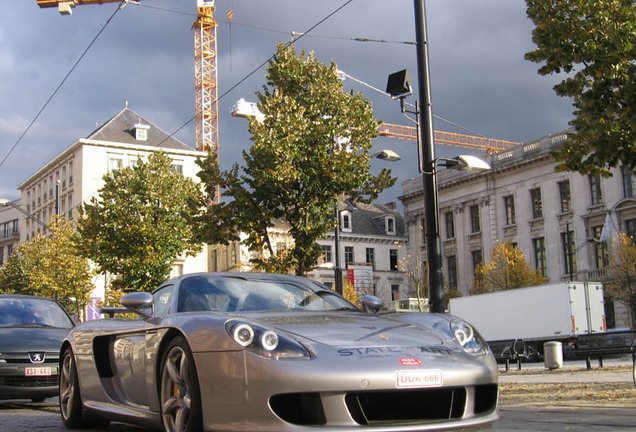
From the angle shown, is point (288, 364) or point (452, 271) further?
point (452, 271)

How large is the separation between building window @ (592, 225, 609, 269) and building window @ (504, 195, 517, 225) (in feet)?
24.9

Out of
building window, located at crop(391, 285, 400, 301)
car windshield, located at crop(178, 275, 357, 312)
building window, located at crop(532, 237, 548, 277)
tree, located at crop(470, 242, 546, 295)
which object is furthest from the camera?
building window, located at crop(391, 285, 400, 301)

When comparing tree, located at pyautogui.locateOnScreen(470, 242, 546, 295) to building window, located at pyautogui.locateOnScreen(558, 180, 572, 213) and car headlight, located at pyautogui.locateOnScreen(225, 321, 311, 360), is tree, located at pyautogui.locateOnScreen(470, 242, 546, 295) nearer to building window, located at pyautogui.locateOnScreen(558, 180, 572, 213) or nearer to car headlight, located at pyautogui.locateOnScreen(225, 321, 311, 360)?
building window, located at pyautogui.locateOnScreen(558, 180, 572, 213)

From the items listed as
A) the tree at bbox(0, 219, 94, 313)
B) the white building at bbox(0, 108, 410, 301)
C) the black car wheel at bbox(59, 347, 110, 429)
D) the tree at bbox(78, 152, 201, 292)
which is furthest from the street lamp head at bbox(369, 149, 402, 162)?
the white building at bbox(0, 108, 410, 301)

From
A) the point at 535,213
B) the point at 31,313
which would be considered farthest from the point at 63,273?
the point at 31,313

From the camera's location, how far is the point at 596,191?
5303 centimetres

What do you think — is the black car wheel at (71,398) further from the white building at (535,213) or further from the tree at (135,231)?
the white building at (535,213)

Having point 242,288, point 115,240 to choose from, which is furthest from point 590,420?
point 115,240

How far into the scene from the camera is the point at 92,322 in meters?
6.80

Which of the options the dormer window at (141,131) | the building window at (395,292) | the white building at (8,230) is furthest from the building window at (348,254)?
the white building at (8,230)

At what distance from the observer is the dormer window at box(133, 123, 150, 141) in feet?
249

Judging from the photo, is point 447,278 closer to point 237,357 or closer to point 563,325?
point 563,325

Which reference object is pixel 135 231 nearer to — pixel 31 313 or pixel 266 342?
pixel 31 313

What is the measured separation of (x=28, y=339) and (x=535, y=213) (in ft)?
172
